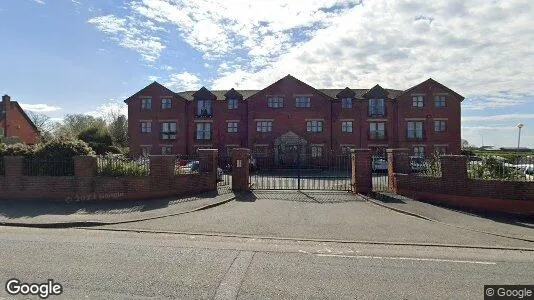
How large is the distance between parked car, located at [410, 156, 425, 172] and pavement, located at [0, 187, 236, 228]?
7.65m

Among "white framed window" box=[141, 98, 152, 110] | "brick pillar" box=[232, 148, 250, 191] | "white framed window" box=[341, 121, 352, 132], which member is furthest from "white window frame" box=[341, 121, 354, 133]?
"brick pillar" box=[232, 148, 250, 191]

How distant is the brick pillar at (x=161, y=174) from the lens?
12664 mm

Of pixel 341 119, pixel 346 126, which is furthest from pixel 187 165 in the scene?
pixel 346 126

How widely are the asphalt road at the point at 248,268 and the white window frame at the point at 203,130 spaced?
32849 millimetres

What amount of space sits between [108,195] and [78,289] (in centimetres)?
821

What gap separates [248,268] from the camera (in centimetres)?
561

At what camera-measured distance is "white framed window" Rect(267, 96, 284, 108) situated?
39.0 metres

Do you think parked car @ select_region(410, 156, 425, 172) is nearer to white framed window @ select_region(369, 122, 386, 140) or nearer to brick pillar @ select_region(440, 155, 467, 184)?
brick pillar @ select_region(440, 155, 467, 184)

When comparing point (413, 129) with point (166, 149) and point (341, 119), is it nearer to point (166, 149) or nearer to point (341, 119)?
point (341, 119)

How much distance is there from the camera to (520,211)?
1036 cm

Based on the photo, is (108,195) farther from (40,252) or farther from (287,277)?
(287,277)

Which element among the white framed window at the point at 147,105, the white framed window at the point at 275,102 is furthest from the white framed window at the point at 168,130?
the white framed window at the point at 275,102

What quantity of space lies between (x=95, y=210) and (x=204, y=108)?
3075 cm

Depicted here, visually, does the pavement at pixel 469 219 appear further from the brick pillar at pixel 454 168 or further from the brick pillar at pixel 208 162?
the brick pillar at pixel 208 162
